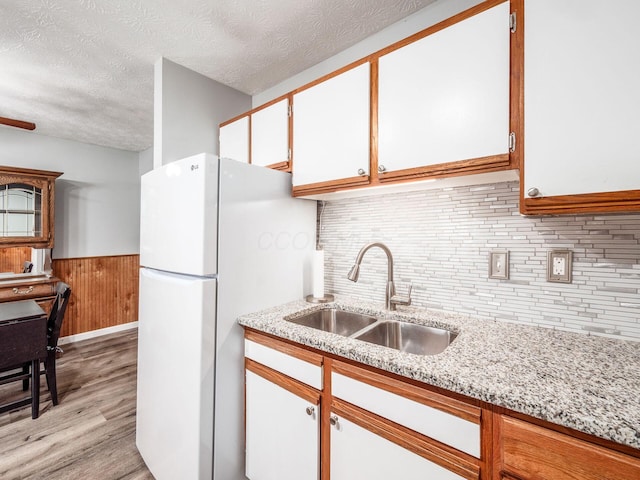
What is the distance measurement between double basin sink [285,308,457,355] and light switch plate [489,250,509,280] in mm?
331

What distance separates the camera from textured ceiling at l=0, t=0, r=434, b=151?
1.55 meters

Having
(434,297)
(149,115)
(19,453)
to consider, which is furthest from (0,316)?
(434,297)

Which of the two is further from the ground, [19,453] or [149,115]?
[149,115]

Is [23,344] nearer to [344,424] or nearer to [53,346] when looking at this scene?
[53,346]

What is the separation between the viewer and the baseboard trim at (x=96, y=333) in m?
3.60

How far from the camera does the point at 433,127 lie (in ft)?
3.86

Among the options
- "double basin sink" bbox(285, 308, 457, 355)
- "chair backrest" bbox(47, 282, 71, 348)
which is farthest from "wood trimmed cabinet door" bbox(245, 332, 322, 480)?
"chair backrest" bbox(47, 282, 71, 348)

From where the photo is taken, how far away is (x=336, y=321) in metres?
1.67

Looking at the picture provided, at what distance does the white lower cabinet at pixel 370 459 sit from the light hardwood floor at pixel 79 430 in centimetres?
126

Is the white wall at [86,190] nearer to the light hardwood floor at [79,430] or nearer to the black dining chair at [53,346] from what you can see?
the light hardwood floor at [79,430]

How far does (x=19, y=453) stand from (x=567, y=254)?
3.12 meters

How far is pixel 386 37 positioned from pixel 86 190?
405 cm

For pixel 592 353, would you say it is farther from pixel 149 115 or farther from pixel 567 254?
pixel 149 115

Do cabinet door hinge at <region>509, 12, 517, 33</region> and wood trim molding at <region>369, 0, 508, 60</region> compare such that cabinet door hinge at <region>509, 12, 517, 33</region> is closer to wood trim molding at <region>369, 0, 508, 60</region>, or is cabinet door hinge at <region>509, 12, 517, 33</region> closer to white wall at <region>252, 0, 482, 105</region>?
wood trim molding at <region>369, 0, 508, 60</region>
